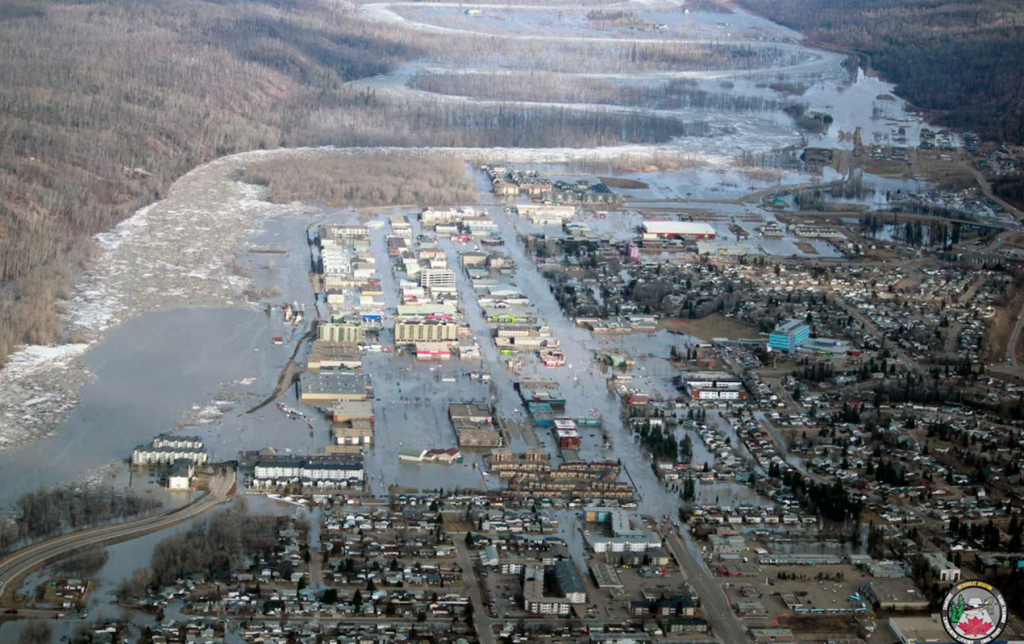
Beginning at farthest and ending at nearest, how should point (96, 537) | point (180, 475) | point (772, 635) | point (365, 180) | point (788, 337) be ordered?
point (365, 180) < point (788, 337) < point (180, 475) < point (96, 537) < point (772, 635)

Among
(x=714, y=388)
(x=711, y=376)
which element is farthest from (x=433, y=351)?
(x=714, y=388)

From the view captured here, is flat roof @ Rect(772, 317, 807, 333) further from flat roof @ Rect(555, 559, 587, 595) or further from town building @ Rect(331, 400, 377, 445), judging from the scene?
flat roof @ Rect(555, 559, 587, 595)

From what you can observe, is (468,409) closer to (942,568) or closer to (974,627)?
(942,568)

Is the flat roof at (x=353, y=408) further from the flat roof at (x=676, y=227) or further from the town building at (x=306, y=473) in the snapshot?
the flat roof at (x=676, y=227)

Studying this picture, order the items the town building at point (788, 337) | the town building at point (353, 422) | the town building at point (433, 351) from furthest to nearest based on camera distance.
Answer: the town building at point (788, 337), the town building at point (433, 351), the town building at point (353, 422)

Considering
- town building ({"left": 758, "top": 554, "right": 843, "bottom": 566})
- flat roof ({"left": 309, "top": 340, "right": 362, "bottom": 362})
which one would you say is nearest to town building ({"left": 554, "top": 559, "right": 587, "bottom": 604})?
town building ({"left": 758, "top": 554, "right": 843, "bottom": 566})

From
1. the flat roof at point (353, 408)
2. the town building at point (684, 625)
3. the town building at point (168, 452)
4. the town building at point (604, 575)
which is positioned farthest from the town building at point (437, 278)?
the town building at point (684, 625)
